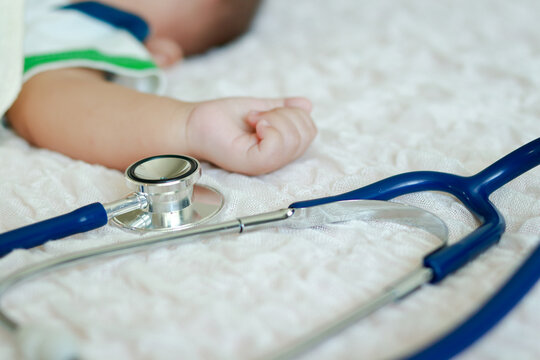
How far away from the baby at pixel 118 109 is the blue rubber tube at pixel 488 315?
12.0 inches

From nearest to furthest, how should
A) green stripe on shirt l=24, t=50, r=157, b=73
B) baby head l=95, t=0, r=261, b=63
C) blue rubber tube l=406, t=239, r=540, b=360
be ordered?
blue rubber tube l=406, t=239, r=540, b=360
green stripe on shirt l=24, t=50, r=157, b=73
baby head l=95, t=0, r=261, b=63

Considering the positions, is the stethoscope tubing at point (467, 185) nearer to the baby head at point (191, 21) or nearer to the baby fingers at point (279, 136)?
the baby fingers at point (279, 136)

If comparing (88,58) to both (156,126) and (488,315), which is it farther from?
(488,315)

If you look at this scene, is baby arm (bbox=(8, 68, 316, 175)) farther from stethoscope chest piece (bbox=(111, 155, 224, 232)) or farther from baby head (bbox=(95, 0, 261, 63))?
baby head (bbox=(95, 0, 261, 63))

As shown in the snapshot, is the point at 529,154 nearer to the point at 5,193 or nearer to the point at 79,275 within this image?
the point at 79,275

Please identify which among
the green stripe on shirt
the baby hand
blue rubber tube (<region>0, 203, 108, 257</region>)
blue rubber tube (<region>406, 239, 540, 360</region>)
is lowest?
blue rubber tube (<region>0, 203, 108, 257</region>)

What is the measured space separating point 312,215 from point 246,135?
0.18 m

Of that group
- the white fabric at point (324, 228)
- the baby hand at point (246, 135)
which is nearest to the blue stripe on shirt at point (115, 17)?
the white fabric at point (324, 228)

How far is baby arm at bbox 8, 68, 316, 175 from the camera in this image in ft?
2.02

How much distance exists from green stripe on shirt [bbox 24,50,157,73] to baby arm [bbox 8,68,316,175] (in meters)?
0.06

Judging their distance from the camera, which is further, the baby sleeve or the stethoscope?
the baby sleeve

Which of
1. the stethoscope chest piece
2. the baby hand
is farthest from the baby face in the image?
the stethoscope chest piece

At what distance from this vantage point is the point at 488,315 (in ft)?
1.10

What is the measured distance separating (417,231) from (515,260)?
0.29 feet
